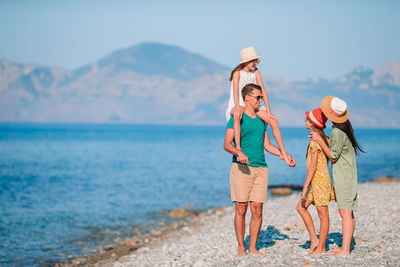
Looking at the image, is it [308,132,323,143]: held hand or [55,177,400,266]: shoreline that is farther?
[55,177,400,266]: shoreline

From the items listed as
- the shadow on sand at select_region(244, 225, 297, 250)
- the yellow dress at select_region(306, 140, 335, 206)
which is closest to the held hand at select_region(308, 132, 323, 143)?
the yellow dress at select_region(306, 140, 335, 206)

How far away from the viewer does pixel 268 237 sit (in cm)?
975

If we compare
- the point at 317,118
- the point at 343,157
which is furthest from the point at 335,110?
the point at 343,157

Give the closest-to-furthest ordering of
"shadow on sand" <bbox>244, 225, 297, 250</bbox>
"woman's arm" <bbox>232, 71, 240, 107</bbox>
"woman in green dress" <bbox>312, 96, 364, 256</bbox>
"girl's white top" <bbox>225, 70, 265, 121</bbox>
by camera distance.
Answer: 1. "woman in green dress" <bbox>312, 96, 364, 256</bbox>
2. "woman's arm" <bbox>232, 71, 240, 107</bbox>
3. "girl's white top" <bbox>225, 70, 265, 121</bbox>
4. "shadow on sand" <bbox>244, 225, 297, 250</bbox>

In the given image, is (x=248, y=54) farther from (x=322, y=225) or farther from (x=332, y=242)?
(x=332, y=242)

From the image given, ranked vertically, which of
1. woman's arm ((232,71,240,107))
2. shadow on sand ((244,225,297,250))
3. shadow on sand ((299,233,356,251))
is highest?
woman's arm ((232,71,240,107))

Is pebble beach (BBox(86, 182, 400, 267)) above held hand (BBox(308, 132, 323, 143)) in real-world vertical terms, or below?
below

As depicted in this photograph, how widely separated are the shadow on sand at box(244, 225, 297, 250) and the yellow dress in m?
2.18

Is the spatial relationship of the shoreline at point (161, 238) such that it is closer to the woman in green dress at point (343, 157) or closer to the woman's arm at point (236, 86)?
the woman in green dress at point (343, 157)

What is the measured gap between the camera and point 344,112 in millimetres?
6691

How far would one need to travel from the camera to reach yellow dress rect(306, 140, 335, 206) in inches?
270

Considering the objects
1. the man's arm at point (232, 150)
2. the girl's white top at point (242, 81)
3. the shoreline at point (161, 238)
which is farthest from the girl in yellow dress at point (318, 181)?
the shoreline at point (161, 238)

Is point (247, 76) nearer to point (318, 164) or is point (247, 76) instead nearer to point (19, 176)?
point (318, 164)

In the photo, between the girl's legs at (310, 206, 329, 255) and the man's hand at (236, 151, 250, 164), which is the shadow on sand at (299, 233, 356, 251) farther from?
the man's hand at (236, 151, 250, 164)
